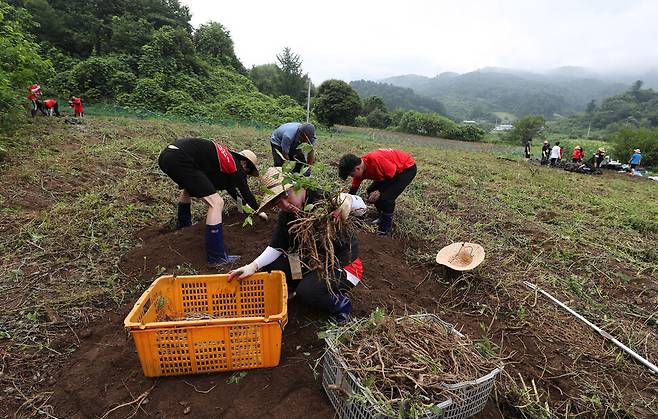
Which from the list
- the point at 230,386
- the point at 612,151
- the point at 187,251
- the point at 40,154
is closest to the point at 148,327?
the point at 230,386

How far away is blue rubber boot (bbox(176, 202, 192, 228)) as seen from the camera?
12.3 feet

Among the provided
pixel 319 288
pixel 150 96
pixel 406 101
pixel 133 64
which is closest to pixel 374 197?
pixel 319 288

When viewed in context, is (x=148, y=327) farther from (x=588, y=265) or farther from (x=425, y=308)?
(x=588, y=265)

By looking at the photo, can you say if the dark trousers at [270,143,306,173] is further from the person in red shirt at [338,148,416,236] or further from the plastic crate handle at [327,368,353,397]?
the plastic crate handle at [327,368,353,397]

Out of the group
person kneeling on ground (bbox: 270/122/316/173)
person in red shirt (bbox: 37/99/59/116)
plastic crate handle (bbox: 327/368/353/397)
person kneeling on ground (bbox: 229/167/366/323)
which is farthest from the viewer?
person in red shirt (bbox: 37/99/59/116)

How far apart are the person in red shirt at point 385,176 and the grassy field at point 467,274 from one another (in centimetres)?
37

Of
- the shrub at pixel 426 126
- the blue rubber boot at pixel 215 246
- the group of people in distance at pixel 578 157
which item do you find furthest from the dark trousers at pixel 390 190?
the shrub at pixel 426 126

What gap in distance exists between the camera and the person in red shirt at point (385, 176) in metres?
3.95

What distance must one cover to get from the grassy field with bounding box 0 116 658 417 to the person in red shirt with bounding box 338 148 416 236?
37 centimetres

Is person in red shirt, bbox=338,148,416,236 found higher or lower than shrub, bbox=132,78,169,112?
lower

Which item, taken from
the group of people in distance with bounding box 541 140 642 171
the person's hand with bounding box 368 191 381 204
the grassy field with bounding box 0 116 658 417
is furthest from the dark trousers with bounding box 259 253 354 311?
the group of people in distance with bounding box 541 140 642 171

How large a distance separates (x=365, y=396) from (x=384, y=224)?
2.82 m

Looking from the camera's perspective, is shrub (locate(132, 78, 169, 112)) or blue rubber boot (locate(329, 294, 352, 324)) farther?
shrub (locate(132, 78, 169, 112))

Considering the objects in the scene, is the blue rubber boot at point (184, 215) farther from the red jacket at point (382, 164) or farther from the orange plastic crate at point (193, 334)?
the red jacket at point (382, 164)
